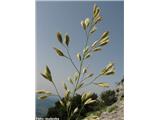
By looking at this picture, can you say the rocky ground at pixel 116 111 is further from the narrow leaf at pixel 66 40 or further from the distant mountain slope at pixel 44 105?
the narrow leaf at pixel 66 40

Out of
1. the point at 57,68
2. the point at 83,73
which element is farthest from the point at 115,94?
the point at 57,68

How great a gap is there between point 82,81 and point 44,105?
0.23 m

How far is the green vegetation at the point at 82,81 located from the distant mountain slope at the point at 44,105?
0.8 inches

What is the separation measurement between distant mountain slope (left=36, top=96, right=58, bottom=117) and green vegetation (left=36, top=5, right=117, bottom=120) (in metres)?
0.02

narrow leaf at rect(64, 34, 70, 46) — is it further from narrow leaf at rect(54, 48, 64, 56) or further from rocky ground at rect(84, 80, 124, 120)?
rocky ground at rect(84, 80, 124, 120)

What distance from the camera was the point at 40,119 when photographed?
2137mm

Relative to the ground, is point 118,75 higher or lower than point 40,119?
higher

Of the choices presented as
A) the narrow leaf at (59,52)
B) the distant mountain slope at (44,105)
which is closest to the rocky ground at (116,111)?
the distant mountain slope at (44,105)

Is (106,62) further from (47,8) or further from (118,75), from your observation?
(47,8)

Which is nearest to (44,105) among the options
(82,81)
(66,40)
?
(82,81)

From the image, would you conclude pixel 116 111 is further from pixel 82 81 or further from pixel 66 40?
pixel 66 40

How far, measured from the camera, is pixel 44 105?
2.10 meters
